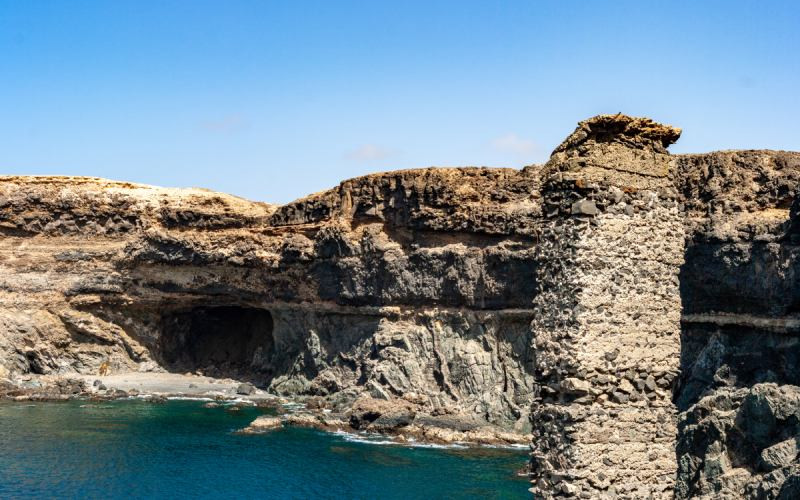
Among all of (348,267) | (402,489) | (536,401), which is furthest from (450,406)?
(536,401)

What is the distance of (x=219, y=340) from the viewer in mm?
63750

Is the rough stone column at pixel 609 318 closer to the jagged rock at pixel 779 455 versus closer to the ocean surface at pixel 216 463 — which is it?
the jagged rock at pixel 779 455

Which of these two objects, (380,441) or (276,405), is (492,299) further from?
(276,405)

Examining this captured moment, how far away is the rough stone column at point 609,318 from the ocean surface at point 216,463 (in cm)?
2132

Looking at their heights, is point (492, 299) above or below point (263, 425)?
above

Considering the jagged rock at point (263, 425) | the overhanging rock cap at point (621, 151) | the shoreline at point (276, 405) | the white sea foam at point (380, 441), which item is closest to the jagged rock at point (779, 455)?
the overhanging rock cap at point (621, 151)

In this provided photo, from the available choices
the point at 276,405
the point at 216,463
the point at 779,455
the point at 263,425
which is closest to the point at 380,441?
the point at 263,425

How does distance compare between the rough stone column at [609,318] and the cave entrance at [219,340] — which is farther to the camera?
the cave entrance at [219,340]

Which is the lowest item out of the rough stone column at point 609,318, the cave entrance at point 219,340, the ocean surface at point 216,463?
the ocean surface at point 216,463

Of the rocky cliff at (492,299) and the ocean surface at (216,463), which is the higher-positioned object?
the rocky cliff at (492,299)

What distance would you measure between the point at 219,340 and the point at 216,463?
1081 inches

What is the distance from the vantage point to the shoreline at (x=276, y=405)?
4116 centimetres

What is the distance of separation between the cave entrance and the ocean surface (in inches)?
547

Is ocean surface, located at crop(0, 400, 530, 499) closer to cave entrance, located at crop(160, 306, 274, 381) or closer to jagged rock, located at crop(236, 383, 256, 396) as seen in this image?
jagged rock, located at crop(236, 383, 256, 396)
